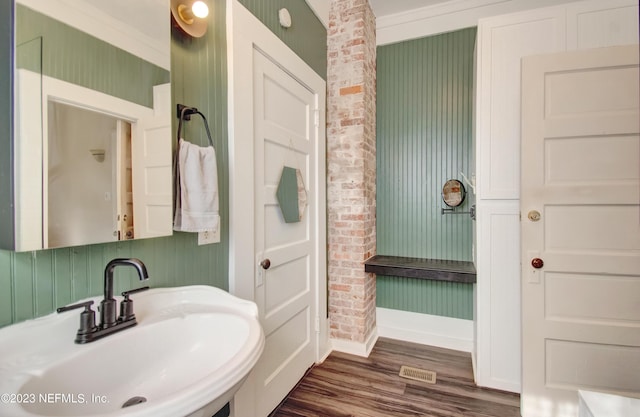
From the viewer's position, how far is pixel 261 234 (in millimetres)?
1734

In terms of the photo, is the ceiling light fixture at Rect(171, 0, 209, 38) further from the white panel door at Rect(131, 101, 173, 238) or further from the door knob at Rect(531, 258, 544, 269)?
the door knob at Rect(531, 258, 544, 269)

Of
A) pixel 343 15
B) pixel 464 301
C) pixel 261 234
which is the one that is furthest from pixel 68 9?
pixel 464 301

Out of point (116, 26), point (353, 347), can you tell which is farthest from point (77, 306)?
point (353, 347)

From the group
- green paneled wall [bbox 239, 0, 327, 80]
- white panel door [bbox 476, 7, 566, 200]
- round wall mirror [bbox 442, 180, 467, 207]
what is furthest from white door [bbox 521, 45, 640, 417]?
green paneled wall [bbox 239, 0, 327, 80]

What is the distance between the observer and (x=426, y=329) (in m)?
2.73

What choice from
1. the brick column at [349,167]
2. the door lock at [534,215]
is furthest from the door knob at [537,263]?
the brick column at [349,167]

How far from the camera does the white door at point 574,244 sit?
5.17 ft

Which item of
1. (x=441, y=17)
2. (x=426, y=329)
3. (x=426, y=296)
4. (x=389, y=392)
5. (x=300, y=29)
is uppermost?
(x=441, y=17)

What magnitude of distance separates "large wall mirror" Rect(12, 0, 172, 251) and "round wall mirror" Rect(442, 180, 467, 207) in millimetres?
2250

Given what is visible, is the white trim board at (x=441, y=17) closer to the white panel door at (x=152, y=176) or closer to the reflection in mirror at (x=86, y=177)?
the white panel door at (x=152, y=176)

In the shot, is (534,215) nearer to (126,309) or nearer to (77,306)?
(126,309)

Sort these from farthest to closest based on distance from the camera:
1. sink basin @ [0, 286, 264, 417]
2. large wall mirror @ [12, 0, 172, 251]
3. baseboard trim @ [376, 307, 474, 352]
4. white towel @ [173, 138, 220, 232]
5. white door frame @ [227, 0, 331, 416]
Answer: baseboard trim @ [376, 307, 474, 352] → white door frame @ [227, 0, 331, 416] → white towel @ [173, 138, 220, 232] → large wall mirror @ [12, 0, 172, 251] → sink basin @ [0, 286, 264, 417]

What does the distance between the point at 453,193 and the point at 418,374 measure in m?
1.50

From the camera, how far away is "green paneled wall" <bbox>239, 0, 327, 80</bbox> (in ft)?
5.77
